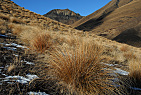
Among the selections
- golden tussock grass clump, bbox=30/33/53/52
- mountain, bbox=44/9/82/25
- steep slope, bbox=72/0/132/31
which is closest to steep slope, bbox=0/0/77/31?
golden tussock grass clump, bbox=30/33/53/52

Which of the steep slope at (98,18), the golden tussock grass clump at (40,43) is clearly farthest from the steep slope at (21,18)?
the steep slope at (98,18)

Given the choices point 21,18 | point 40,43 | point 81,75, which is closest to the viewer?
point 81,75

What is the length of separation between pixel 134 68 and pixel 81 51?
1.35 metres

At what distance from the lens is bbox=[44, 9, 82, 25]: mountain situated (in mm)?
148375

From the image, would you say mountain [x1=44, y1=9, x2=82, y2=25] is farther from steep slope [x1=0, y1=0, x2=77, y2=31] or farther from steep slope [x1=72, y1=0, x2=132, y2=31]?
steep slope [x1=0, y1=0, x2=77, y2=31]

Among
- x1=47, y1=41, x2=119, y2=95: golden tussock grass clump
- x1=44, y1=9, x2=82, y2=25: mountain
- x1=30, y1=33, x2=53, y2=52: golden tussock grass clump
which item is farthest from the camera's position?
x1=44, y1=9, x2=82, y2=25: mountain

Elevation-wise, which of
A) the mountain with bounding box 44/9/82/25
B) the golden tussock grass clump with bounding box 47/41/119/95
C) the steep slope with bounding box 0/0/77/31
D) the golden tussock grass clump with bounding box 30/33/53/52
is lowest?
the golden tussock grass clump with bounding box 47/41/119/95

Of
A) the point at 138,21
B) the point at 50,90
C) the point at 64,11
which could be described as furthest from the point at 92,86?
the point at 64,11

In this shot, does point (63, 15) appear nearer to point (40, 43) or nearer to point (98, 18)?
point (98, 18)

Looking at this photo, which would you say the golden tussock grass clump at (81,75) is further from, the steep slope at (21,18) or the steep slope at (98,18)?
the steep slope at (98,18)

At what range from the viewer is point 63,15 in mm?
156125

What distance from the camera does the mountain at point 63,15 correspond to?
14838cm

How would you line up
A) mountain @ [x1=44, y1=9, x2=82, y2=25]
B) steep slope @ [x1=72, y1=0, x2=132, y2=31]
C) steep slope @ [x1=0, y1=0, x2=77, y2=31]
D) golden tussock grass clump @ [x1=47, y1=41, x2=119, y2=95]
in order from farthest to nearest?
mountain @ [x1=44, y1=9, x2=82, y2=25], steep slope @ [x1=72, y1=0, x2=132, y2=31], steep slope @ [x1=0, y1=0, x2=77, y2=31], golden tussock grass clump @ [x1=47, y1=41, x2=119, y2=95]

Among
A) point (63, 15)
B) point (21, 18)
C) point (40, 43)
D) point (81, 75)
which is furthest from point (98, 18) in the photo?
point (63, 15)
